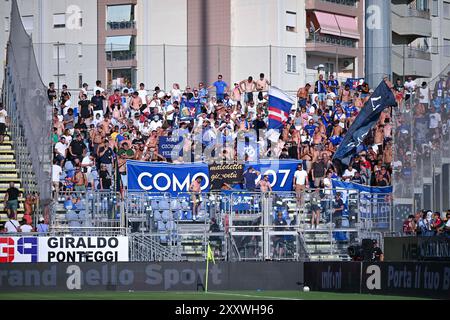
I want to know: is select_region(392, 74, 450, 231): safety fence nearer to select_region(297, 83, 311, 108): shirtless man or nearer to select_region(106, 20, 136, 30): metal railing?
select_region(297, 83, 311, 108): shirtless man

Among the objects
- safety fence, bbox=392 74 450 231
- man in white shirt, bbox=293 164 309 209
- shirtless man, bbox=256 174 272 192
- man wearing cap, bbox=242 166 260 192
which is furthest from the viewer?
man in white shirt, bbox=293 164 309 209

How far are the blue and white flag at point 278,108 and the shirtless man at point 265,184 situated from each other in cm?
405

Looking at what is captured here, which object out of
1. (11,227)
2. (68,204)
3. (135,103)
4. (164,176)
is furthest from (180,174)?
(135,103)

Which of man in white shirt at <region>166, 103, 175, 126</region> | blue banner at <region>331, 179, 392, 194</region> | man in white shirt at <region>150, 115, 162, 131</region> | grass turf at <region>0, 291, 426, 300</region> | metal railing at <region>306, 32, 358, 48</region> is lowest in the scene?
grass turf at <region>0, 291, 426, 300</region>

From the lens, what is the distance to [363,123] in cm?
3803

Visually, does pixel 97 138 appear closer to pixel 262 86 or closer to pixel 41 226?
pixel 41 226

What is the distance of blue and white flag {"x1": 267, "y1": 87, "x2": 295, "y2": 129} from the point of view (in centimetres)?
4041

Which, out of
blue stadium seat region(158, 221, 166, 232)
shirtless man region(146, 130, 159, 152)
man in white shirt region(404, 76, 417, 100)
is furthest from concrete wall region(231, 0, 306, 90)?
blue stadium seat region(158, 221, 166, 232)

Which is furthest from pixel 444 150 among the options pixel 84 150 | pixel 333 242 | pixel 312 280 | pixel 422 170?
pixel 84 150

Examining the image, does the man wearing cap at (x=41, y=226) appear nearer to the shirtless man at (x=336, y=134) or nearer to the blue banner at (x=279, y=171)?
the blue banner at (x=279, y=171)

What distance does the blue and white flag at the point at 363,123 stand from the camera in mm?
38031

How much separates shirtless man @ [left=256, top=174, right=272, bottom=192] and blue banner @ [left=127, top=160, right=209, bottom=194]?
1492mm

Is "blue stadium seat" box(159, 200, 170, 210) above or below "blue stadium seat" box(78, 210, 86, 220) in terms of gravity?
above

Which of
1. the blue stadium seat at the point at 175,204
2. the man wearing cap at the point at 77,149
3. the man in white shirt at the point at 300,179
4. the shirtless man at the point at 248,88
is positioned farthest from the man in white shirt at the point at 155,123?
the blue stadium seat at the point at 175,204
